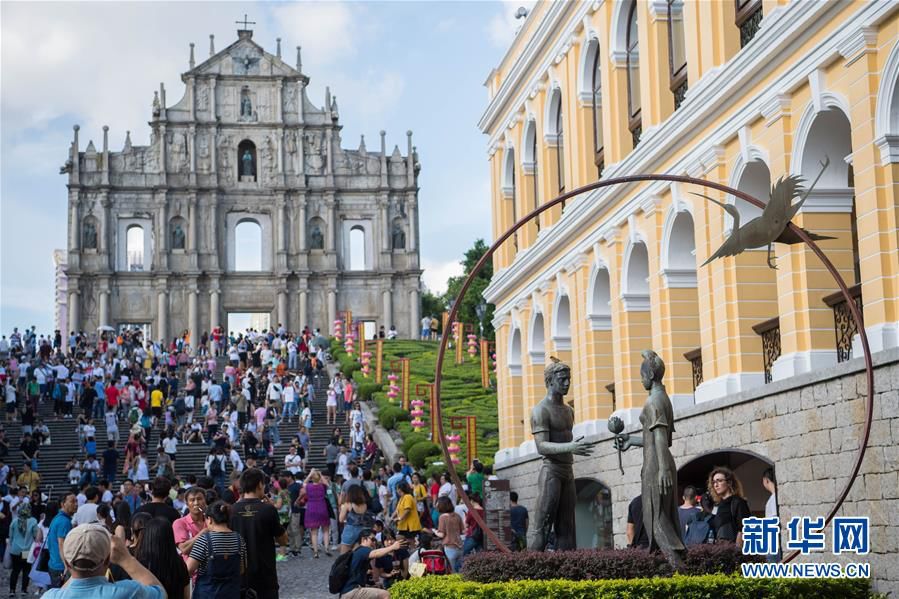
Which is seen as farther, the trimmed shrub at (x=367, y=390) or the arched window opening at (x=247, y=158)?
the arched window opening at (x=247, y=158)

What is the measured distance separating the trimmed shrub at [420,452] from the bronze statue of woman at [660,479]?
73.1ft

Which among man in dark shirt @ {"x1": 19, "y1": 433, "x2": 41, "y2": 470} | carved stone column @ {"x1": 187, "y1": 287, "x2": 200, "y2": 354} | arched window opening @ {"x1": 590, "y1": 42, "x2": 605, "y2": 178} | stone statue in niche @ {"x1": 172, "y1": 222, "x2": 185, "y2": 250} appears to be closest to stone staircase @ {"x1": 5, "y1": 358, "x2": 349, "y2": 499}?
man in dark shirt @ {"x1": 19, "y1": 433, "x2": 41, "y2": 470}

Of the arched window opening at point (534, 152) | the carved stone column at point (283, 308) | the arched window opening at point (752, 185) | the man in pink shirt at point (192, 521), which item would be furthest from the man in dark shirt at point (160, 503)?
the carved stone column at point (283, 308)

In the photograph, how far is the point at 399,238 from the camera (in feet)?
219

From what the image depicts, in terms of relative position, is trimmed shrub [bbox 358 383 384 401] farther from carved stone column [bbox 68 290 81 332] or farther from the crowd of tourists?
carved stone column [bbox 68 290 81 332]

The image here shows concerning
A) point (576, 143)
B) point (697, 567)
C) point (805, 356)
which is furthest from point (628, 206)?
point (697, 567)

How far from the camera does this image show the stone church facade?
211 ft

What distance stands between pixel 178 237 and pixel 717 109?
1865 inches

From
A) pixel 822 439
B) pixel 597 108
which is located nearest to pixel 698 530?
pixel 822 439

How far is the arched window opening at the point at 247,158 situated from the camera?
66562mm

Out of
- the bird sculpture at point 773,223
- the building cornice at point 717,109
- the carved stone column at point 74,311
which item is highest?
the carved stone column at point 74,311

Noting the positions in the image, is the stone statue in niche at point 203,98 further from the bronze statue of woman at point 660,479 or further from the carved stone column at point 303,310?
the bronze statue of woman at point 660,479

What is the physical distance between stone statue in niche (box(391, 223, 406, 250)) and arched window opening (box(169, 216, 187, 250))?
9586 millimetres

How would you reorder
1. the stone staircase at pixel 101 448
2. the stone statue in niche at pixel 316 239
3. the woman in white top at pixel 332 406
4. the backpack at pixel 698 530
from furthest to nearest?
the stone statue in niche at pixel 316 239, the woman in white top at pixel 332 406, the stone staircase at pixel 101 448, the backpack at pixel 698 530
